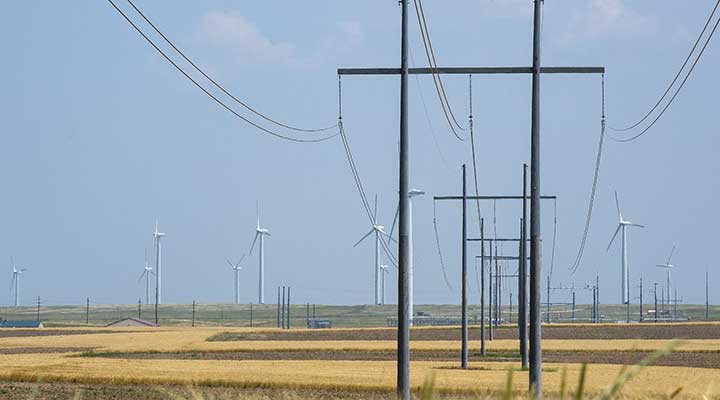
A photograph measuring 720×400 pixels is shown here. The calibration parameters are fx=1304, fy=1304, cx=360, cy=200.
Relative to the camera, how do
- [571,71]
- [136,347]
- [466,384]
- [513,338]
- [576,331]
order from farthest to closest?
1. [576,331]
2. [513,338]
3. [136,347]
4. [466,384]
5. [571,71]

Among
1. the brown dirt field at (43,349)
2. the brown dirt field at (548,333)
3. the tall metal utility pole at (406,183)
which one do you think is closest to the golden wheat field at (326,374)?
the tall metal utility pole at (406,183)

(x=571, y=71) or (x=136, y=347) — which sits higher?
(x=571, y=71)

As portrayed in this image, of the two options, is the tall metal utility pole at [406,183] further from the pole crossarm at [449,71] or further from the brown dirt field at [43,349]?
the brown dirt field at [43,349]

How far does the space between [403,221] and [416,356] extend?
177 ft

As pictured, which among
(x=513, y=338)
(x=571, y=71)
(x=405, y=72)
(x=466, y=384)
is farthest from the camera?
(x=513, y=338)

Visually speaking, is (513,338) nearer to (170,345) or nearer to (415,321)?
(170,345)

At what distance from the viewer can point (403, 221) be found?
1101 inches

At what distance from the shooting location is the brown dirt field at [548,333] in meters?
113

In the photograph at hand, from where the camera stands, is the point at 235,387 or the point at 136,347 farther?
the point at 136,347

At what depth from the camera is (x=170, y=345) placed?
95188 millimetres

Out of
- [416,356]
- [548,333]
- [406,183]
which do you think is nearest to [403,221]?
[406,183]

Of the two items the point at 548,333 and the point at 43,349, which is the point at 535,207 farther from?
the point at 548,333

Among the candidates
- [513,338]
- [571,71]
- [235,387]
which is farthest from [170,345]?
[571,71]

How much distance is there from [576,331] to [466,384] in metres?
80.9
